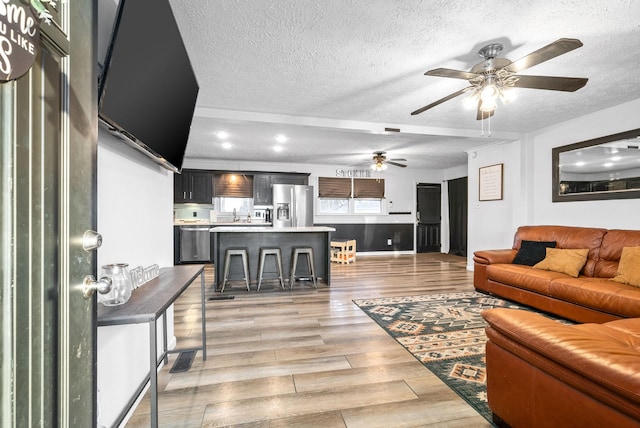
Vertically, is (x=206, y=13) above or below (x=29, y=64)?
above

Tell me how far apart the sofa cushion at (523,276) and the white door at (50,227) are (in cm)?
384

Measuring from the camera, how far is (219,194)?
6.92 meters

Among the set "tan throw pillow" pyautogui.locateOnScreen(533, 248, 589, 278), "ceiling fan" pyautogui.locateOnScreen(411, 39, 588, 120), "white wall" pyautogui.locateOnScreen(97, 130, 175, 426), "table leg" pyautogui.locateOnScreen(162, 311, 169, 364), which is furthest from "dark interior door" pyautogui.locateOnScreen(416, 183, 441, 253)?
"white wall" pyautogui.locateOnScreen(97, 130, 175, 426)

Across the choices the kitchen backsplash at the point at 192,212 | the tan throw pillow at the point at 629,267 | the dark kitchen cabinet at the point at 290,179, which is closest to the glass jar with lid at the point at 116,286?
the tan throw pillow at the point at 629,267

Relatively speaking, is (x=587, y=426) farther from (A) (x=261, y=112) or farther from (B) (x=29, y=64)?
(A) (x=261, y=112)

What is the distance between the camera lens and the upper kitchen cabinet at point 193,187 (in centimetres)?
670

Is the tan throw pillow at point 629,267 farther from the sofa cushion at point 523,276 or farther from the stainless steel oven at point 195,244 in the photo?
the stainless steel oven at point 195,244

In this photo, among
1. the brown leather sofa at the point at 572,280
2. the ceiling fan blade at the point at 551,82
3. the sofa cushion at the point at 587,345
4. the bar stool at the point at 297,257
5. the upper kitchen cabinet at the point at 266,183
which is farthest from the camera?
the upper kitchen cabinet at the point at 266,183

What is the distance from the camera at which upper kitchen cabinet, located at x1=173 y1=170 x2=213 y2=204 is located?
670 cm

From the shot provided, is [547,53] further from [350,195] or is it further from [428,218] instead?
[428,218]

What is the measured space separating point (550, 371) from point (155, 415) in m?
1.69

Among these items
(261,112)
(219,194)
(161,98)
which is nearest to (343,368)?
(161,98)

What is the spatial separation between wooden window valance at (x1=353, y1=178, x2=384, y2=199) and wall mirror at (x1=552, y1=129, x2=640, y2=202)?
13.7ft

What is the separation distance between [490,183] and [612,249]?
2516 millimetres
